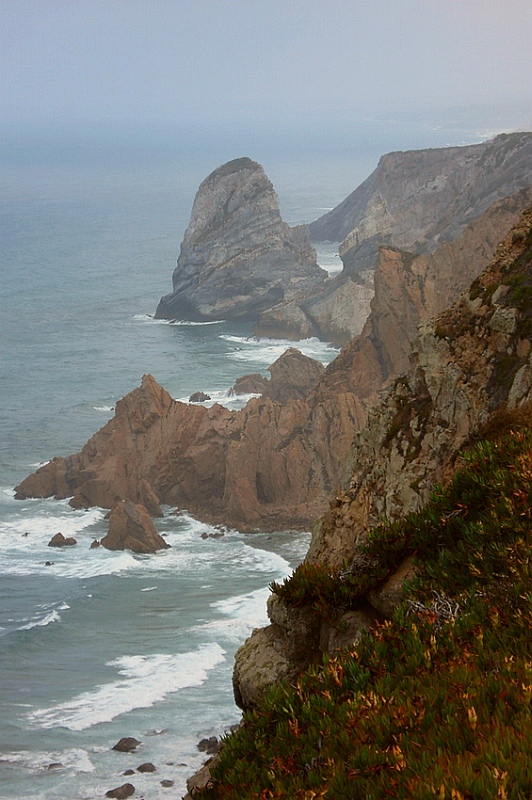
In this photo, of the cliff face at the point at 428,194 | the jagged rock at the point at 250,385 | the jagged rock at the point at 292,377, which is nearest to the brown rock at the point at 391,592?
the jagged rock at the point at 292,377

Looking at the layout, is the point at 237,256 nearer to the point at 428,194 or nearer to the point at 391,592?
the point at 428,194

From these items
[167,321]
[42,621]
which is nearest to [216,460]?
[42,621]

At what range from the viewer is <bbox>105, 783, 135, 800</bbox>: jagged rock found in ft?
87.0

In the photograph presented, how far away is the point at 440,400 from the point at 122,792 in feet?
52.3

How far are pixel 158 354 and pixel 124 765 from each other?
239 feet

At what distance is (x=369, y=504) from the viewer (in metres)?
17.1

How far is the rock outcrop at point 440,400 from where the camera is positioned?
620 inches

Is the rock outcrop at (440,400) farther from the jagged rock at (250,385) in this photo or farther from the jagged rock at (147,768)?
the jagged rock at (250,385)

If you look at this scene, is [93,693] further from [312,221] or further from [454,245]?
[312,221]

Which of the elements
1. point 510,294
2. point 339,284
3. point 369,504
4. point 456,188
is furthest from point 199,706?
point 456,188

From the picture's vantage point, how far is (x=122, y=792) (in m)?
26.7

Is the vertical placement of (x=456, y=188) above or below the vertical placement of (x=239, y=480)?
above

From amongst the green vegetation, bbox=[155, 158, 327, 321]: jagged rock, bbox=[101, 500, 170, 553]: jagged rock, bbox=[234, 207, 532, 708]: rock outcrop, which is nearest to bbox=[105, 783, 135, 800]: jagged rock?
bbox=[234, 207, 532, 708]: rock outcrop

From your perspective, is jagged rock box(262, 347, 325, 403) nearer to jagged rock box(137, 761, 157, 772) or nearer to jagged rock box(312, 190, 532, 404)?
jagged rock box(312, 190, 532, 404)
